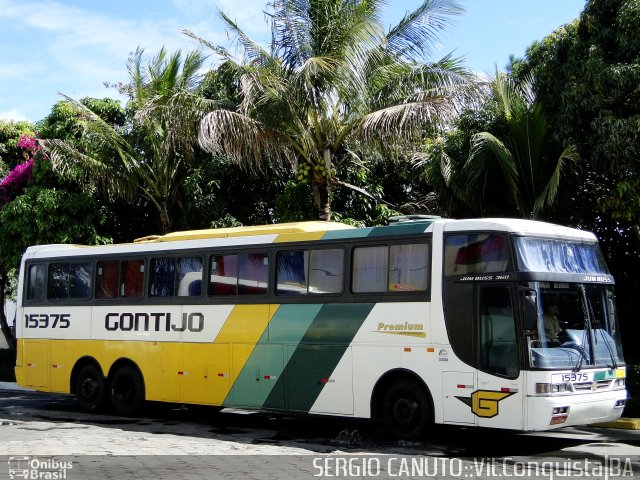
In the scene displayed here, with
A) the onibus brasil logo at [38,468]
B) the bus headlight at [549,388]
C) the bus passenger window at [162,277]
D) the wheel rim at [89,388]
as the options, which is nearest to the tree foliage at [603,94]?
the bus headlight at [549,388]

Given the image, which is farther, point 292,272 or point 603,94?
point 603,94

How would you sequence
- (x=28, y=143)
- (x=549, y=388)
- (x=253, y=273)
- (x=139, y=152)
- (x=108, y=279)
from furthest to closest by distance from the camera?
(x=28, y=143) < (x=139, y=152) < (x=108, y=279) < (x=253, y=273) < (x=549, y=388)

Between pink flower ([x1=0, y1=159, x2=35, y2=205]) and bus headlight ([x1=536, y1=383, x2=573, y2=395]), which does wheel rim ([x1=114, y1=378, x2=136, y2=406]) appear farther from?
pink flower ([x1=0, y1=159, x2=35, y2=205])

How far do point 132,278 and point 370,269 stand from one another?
5.36m

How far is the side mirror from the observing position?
10.9 meters

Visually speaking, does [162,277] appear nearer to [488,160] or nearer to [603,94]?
[488,160]

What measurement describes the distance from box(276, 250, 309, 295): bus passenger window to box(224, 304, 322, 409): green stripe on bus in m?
0.27

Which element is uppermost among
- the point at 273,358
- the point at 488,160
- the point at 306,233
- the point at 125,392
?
the point at 488,160

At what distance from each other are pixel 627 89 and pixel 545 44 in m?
2.96

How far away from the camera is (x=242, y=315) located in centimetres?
1419

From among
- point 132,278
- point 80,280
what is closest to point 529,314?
point 132,278

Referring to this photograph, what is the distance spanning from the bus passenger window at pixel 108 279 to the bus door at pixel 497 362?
762 centimetres

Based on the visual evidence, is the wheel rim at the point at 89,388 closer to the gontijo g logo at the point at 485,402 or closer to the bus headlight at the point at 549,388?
the gontijo g logo at the point at 485,402

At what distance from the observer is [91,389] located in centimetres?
Answer: 1673
